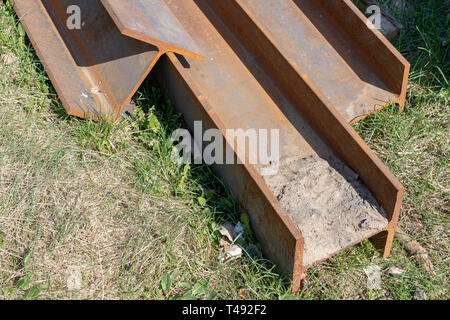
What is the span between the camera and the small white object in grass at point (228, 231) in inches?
153

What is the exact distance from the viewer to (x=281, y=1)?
5191 millimetres

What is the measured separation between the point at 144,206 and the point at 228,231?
0.60 meters

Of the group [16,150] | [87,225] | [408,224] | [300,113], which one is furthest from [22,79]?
[408,224]

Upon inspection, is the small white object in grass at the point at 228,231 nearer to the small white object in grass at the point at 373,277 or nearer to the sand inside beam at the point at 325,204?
the sand inside beam at the point at 325,204

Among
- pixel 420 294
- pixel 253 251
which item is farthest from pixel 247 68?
pixel 420 294

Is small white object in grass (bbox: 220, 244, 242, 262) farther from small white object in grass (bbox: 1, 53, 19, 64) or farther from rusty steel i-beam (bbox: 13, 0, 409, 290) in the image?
small white object in grass (bbox: 1, 53, 19, 64)

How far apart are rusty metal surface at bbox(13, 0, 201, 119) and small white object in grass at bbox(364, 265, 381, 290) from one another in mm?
1992

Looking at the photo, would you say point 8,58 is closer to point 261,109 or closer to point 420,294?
point 261,109

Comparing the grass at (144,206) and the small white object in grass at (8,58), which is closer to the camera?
the grass at (144,206)

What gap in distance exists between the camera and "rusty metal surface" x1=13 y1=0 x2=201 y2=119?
14.4 ft

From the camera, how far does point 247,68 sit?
15.6ft

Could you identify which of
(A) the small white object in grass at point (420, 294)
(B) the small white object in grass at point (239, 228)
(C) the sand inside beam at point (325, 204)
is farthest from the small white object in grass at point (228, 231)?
(A) the small white object in grass at point (420, 294)

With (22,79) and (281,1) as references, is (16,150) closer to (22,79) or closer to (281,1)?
(22,79)

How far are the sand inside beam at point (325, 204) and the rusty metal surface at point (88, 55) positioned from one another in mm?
1247
